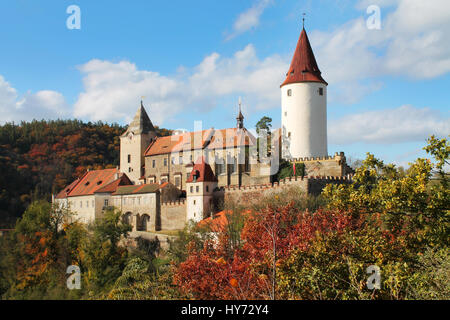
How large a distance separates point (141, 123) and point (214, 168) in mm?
15102

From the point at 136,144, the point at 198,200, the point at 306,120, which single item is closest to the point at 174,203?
the point at 198,200

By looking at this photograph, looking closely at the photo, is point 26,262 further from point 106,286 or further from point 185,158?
point 185,158

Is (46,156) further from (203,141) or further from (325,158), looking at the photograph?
(325,158)

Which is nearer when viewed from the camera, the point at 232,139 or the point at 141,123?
the point at 232,139

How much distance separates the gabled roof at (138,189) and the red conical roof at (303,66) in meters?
17.6

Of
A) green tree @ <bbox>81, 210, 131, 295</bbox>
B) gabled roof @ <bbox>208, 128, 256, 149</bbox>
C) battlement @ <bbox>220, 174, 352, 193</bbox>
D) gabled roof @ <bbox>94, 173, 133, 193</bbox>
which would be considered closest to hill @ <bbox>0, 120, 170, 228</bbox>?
gabled roof @ <bbox>94, 173, 133, 193</bbox>

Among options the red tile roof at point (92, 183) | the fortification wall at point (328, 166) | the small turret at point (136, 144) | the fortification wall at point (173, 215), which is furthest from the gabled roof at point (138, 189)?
the fortification wall at point (328, 166)

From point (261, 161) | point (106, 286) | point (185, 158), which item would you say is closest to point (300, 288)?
point (106, 286)

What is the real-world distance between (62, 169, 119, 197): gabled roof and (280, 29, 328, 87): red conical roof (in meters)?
23.1

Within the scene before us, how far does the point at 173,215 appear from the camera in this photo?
46.3m

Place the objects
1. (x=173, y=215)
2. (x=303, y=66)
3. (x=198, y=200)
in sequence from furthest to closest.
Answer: (x=303, y=66) → (x=173, y=215) → (x=198, y=200)

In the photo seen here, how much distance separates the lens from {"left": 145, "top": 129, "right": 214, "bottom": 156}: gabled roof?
52.6m

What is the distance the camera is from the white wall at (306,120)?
49344mm
